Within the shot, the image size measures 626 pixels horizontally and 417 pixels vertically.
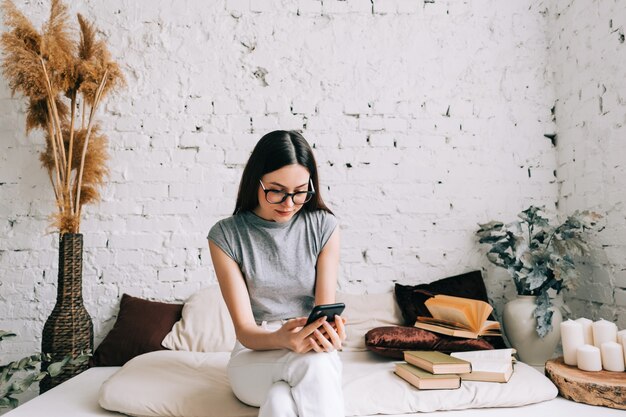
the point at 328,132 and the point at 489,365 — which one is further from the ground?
the point at 328,132

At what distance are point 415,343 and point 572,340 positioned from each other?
2.01 feet

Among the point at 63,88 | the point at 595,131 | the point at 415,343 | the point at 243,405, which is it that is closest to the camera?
the point at 243,405

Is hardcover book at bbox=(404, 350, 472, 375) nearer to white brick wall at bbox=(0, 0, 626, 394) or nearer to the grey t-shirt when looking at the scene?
the grey t-shirt

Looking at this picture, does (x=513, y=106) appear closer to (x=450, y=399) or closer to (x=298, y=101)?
(x=298, y=101)

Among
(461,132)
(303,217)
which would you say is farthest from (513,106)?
(303,217)

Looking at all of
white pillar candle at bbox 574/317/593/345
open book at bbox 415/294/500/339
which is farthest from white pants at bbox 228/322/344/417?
white pillar candle at bbox 574/317/593/345

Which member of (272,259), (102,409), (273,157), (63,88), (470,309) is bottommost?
(102,409)

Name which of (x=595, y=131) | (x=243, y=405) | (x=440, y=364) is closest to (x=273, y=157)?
(x=243, y=405)

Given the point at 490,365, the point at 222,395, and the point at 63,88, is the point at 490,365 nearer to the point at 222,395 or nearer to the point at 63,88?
the point at 222,395

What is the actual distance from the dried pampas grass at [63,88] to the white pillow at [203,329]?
69cm

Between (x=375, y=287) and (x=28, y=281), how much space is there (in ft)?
6.22

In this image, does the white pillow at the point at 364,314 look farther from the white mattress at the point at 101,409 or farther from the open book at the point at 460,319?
the white mattress at the point at 101,409

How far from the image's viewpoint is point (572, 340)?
1.76 metres

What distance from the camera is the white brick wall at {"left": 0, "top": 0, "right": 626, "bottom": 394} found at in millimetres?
2408
